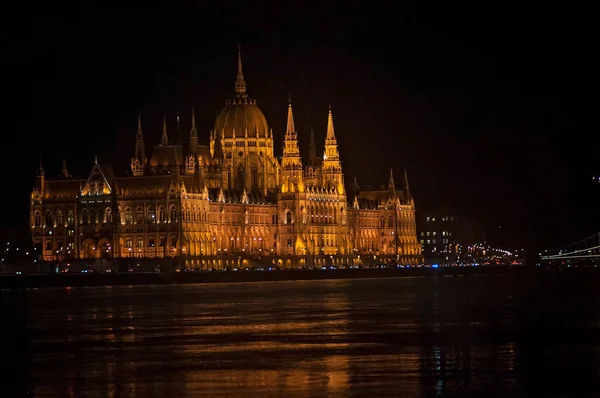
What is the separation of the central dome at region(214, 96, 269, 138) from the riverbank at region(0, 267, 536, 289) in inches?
1022

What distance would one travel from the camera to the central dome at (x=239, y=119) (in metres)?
194

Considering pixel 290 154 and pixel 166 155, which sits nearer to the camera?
pixel 166 155

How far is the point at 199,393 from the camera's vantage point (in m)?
41.5

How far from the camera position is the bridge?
522 feet

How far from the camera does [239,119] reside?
194 meters

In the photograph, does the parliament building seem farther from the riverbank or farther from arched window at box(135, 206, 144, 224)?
the riverbank

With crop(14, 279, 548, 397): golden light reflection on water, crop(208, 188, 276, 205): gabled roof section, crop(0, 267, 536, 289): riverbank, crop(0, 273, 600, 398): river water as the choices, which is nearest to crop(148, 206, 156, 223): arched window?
crop(208, 188, 276, 205): gabled roof section

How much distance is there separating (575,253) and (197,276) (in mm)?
42398

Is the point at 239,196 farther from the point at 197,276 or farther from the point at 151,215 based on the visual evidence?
the point at 197,276

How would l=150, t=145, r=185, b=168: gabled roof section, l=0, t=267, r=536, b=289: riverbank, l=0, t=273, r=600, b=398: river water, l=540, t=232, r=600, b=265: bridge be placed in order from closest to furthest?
l=0, t=273, r=600, b=398: river water → l=0, t=267, r=536, b=289: riverbank → l=540, t=232, r=600, b=265: bridge → l=150, t=145, r=185, b=168: gabled roof section

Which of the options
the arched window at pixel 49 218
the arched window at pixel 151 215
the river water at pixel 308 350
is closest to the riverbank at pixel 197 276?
the arched window at pixel 151 215

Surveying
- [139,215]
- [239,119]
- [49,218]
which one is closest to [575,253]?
[139,215]

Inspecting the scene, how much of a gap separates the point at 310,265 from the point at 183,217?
78.8ft

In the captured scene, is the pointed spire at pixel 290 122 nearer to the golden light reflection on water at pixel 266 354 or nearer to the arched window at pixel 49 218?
the arched window at pixel 49 218
